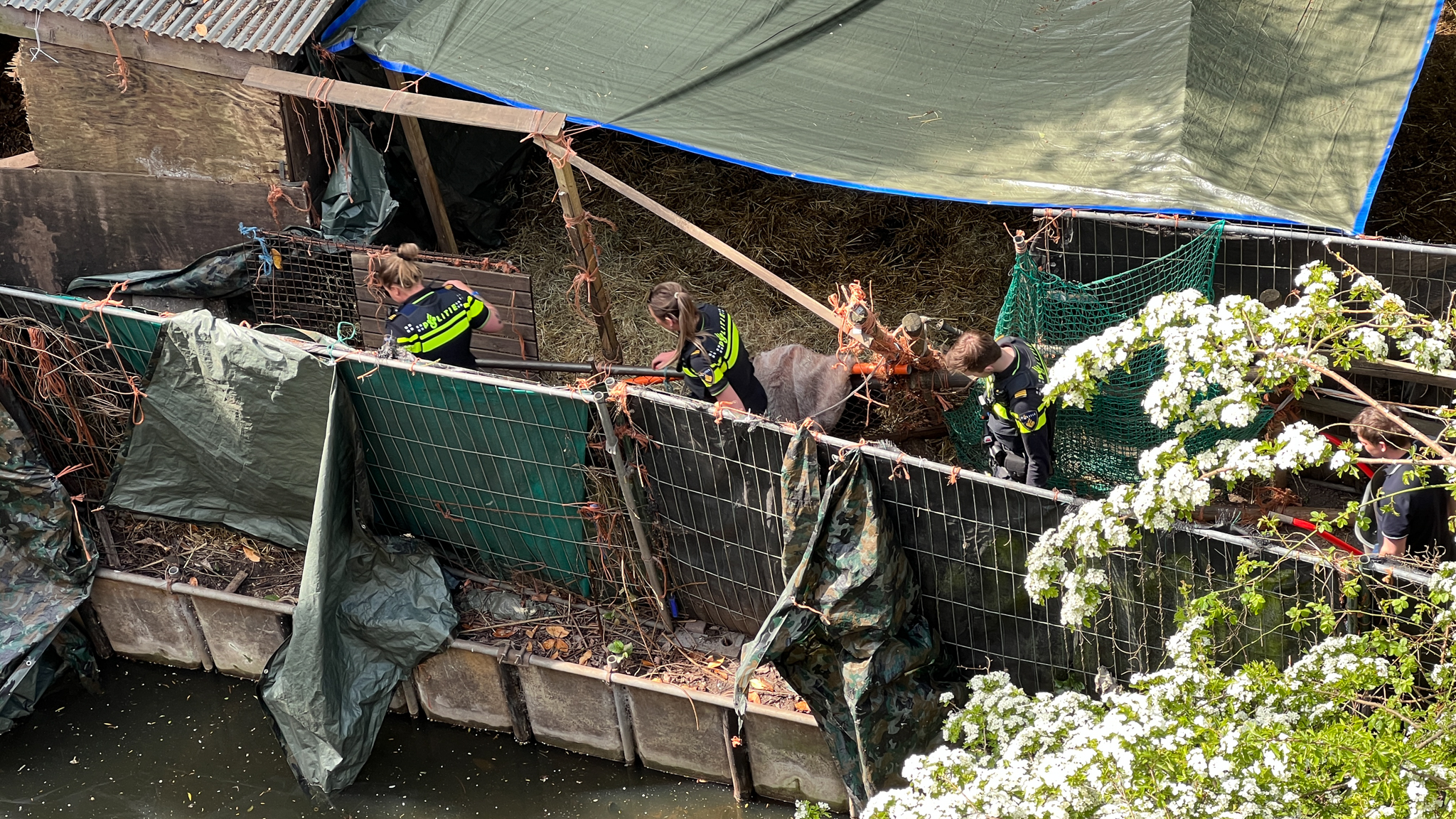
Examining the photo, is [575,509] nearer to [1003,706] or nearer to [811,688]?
[811,688]

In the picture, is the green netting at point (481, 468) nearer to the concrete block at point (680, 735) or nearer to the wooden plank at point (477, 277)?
the concrete block at point (680, 735)

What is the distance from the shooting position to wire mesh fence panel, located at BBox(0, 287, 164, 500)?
20.3ft

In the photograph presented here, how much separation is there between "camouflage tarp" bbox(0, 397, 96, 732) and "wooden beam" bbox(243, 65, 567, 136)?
235 centimetres

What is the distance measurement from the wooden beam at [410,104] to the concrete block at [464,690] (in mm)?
2708

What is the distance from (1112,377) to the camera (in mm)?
6465

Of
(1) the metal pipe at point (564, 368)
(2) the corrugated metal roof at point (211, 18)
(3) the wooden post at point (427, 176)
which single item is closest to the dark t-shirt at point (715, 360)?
(1) the metal pipe at point (564, 368)

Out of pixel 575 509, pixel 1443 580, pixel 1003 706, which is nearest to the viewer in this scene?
pixel 1443 580

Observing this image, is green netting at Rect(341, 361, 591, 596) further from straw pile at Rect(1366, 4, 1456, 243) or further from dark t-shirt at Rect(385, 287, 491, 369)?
straw pile at Rect(1366, 4, 1456, 243)

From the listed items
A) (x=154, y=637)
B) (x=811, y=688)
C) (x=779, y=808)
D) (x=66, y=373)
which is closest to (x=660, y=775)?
(x=779, y=808)

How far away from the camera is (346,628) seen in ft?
20.4

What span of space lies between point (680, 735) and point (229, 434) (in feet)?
9.02

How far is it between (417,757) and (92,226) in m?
4.40

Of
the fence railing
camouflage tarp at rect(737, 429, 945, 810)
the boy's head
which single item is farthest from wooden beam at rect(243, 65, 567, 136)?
the boy's head

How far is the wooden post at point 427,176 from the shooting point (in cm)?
796
